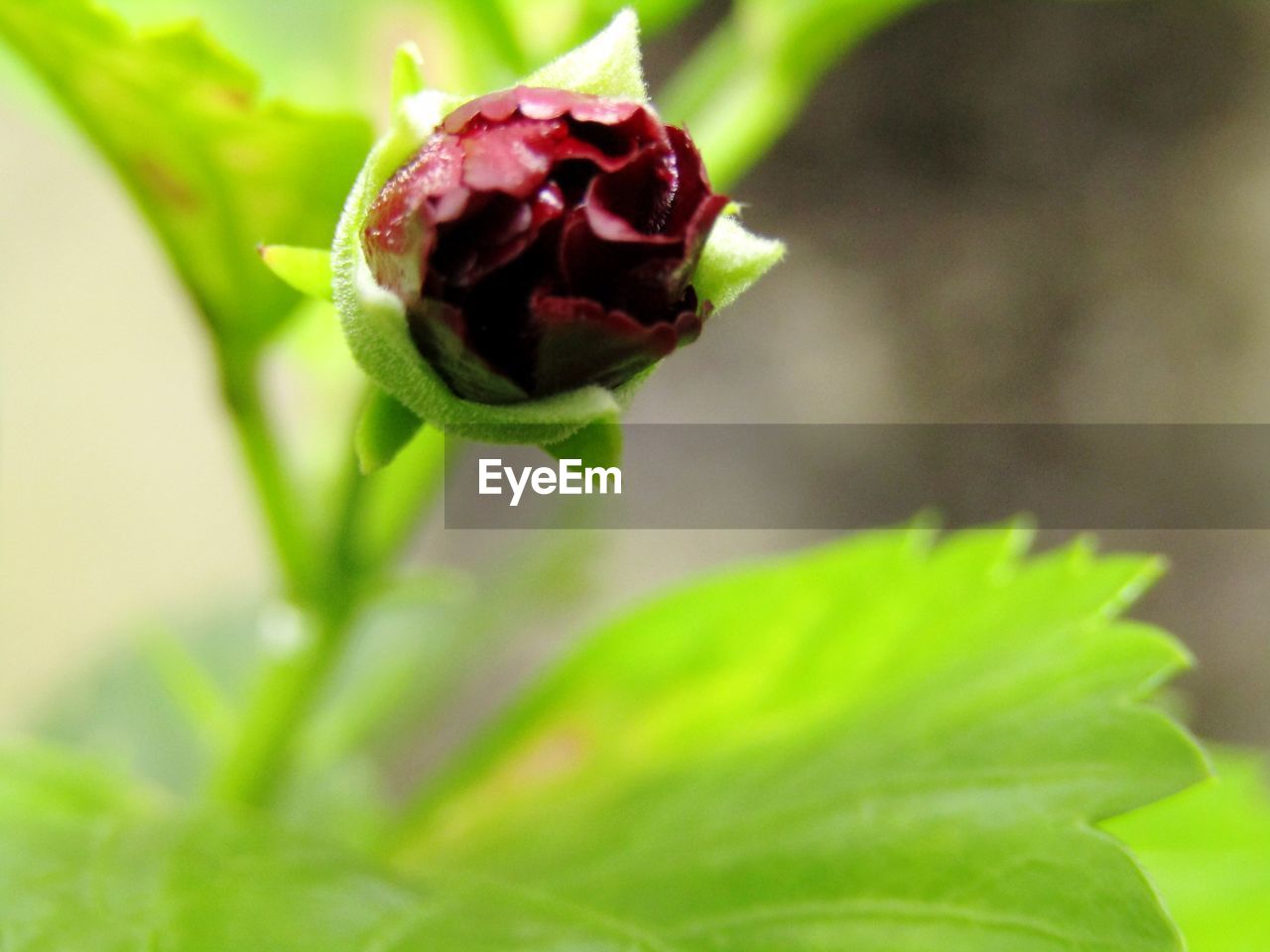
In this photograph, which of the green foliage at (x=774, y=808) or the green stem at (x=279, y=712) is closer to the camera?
the green foliage at (x=774, y=808)

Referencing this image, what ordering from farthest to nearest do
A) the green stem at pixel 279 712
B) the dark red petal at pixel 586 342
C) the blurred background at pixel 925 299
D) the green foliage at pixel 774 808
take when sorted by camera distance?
the blurred background at pixel 925 299, the green stem at pixel 279 712, the green foliage at pixel 774 808, the dark red petal at pixel 586 342

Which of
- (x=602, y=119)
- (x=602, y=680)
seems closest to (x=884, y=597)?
(x=602, y=680)

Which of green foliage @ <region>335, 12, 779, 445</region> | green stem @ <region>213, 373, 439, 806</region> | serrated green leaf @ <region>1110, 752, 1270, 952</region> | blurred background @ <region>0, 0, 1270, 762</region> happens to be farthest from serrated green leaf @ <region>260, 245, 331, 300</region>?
blurred background @ <region>0, 0, 1270, 762</region>

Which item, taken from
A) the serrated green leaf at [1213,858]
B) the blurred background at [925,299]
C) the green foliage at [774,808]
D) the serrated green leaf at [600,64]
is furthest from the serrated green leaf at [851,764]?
the blurred background at [925,299]

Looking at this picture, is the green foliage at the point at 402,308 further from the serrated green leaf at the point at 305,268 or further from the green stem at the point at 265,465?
the green stem at the point at 265,465

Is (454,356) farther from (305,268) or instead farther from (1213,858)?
(1213,858)

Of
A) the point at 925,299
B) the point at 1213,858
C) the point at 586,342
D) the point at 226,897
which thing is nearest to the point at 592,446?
the point at 586,342
